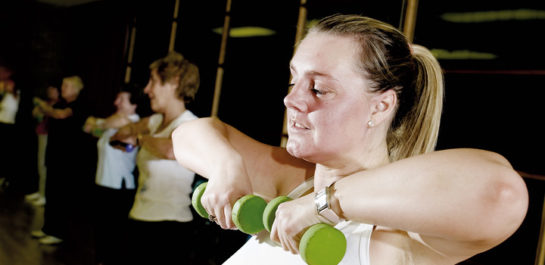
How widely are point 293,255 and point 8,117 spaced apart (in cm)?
593

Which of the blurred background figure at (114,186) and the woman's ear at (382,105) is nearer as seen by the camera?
the woman's ear at (382,105)

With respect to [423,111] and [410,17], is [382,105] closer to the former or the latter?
[423,111]

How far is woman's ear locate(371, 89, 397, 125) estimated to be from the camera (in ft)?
2.53

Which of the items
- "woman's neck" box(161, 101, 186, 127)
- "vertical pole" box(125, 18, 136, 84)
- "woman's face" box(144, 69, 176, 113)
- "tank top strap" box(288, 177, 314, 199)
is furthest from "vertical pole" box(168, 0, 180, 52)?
"tank top strap" box(288, 177, 314, 199)

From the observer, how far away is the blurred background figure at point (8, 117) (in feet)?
18.1

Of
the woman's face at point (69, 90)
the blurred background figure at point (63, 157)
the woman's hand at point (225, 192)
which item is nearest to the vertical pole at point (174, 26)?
the woman's face at point (69, 90)

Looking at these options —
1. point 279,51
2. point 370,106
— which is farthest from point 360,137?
point 279,51

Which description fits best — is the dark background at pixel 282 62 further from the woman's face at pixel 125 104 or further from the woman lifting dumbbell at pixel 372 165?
the woman lifting dumbbell at pixel 372 165

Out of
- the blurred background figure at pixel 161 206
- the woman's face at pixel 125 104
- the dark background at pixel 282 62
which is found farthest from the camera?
the woman's face at pixel 125 104

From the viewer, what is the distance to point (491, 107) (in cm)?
271

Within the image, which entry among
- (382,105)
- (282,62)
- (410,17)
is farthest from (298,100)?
(282,62)

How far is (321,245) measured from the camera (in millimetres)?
557

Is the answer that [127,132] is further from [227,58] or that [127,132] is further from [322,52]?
[322,52]

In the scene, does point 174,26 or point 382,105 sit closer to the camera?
point 382,105
